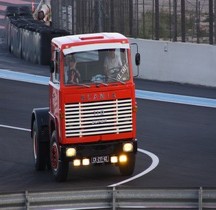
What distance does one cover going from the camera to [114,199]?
14.6 metres

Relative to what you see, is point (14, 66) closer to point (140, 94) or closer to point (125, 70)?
point (140, 94)

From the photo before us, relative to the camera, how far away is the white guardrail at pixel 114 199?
47.6ft

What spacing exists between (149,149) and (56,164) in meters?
3.74

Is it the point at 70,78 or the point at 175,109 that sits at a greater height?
the point at 70,78

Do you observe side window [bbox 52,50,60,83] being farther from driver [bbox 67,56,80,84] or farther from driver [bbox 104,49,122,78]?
driver [bbox 104,49,122,78]

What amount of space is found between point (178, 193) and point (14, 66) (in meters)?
25.6

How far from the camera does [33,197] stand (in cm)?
1472

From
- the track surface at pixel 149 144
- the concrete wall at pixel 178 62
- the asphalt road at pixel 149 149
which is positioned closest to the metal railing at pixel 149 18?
the concrete wall at pixel 178 62

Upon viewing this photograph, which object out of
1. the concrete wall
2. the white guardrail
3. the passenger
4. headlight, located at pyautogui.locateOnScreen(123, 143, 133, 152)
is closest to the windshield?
headlight, located at pyautogui.locateOnScreen(123, 143, 133, 152)

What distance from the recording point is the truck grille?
742 inches

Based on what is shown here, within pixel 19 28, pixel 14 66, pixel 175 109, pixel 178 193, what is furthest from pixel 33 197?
pixel 19 28

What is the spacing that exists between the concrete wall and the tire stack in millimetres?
4539

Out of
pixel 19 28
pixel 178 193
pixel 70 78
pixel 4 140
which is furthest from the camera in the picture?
pixel 19 28

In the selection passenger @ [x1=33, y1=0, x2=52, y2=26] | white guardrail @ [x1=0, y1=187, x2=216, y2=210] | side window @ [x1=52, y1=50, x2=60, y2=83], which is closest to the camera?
white guardrail @ [x1=0, y1=187, x2=216, y2=210]
